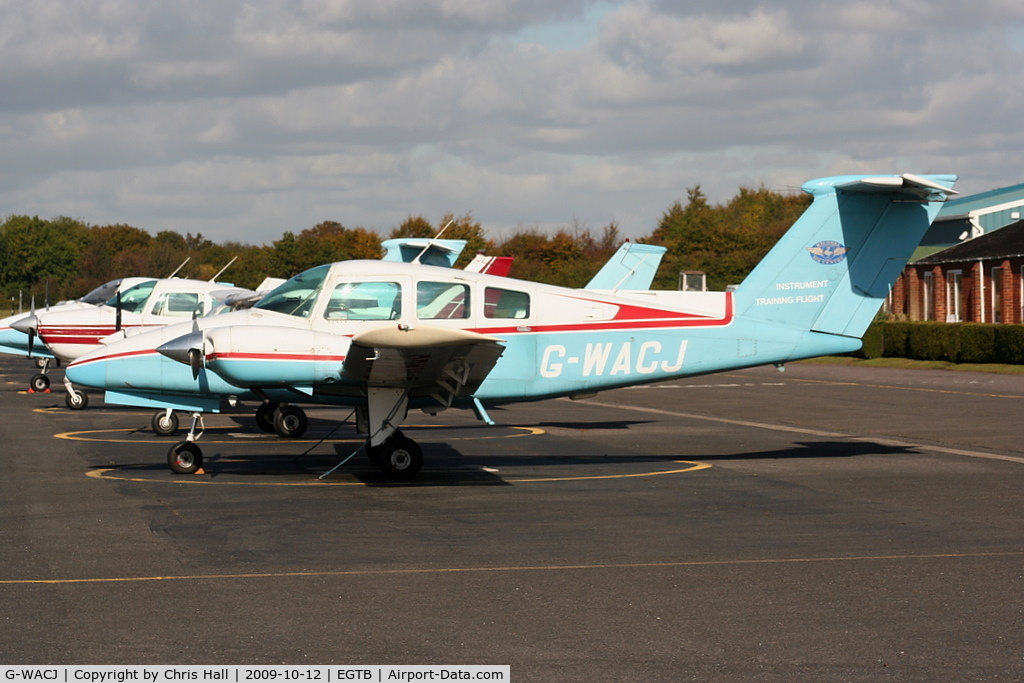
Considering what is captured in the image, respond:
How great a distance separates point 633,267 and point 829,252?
Result: 43.9 feet

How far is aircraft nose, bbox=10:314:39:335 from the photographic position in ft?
75.7

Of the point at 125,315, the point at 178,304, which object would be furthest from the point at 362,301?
the point at 125,315

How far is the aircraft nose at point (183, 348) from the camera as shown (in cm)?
1243

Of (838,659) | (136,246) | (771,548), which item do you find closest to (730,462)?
(771,548)

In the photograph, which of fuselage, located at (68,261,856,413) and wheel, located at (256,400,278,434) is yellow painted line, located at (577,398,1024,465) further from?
wheel, located at (256,400,278,434)

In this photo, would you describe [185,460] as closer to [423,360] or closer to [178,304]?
[423,360]

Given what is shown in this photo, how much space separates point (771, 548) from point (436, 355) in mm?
4542

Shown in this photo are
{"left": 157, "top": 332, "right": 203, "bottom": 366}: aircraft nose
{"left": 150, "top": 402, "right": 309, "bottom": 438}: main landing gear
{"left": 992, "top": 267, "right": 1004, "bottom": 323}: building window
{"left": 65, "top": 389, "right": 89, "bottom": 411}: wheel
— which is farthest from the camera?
{"left": 992, "top": 267, "right": 1004, "bottom": 323}: building window

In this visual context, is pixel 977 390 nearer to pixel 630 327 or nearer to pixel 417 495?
pixel 630 327

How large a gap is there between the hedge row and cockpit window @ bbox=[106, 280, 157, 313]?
802 inches

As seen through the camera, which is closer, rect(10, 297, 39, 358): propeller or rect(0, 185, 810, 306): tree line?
rect(10, 297, 39, 358): propeller

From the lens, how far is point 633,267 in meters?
28.0

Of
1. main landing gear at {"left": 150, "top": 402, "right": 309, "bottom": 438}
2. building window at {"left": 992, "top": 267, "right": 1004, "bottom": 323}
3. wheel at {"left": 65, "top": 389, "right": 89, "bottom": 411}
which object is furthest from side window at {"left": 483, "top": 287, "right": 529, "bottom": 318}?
building window at {"left": 992, "top": 267, "right": 1004, "bottom": 323}

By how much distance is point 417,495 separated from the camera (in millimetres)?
12055
